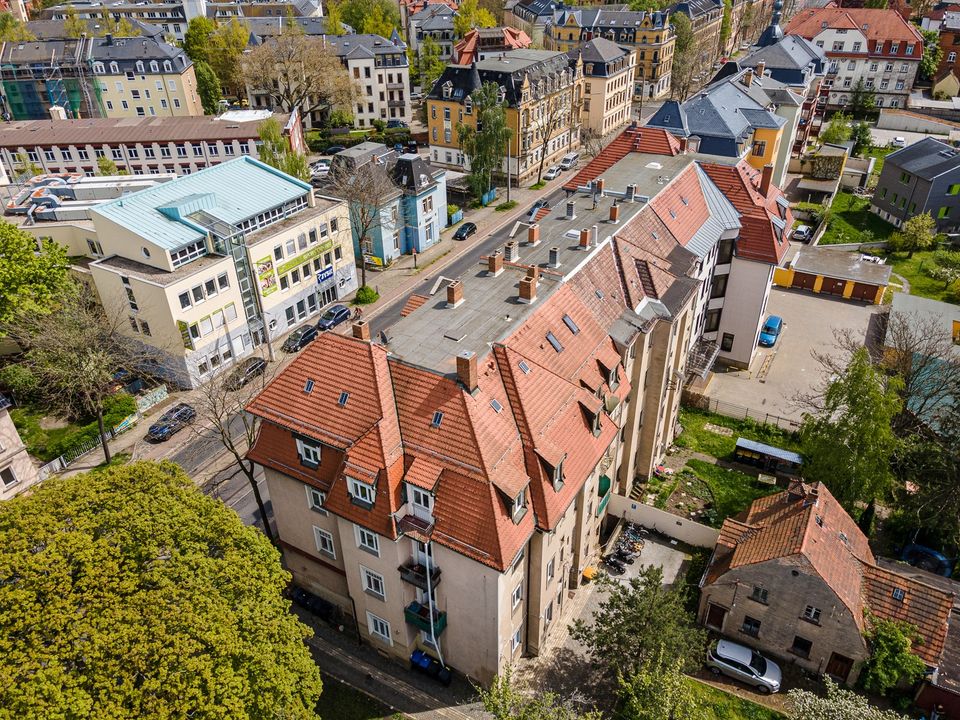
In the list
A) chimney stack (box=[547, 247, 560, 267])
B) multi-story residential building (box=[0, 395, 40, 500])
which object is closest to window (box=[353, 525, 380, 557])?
chimney stack (box=[547, 247, 560, 267])

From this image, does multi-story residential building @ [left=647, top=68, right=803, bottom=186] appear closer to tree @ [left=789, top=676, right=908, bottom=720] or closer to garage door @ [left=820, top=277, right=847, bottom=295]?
garage door @ [left=820, top=277, right=847, bottom=295]

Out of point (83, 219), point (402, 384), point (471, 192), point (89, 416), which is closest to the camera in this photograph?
point (402, 384)

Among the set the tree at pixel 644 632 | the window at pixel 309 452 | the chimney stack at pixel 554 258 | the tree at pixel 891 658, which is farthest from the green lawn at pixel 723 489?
the window at pixel 309 452

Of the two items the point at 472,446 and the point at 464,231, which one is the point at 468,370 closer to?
the point at 472,446

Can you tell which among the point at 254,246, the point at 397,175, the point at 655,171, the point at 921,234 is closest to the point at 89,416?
the point at 254,246

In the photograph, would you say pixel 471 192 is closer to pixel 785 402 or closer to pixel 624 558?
pixel 785 402

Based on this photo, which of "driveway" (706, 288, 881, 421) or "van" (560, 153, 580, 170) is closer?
"driveway" (706, 288, 881, 421)
